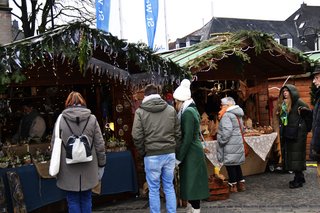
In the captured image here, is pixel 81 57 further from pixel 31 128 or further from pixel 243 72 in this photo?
pixel 243 72

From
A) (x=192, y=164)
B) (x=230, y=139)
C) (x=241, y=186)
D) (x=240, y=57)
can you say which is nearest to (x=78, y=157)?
(x=192, y=164)

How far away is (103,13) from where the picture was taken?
16125mm

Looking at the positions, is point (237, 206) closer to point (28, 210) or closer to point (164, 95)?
point (164, 95)

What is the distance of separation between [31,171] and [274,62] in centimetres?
560

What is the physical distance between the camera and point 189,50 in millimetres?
8500

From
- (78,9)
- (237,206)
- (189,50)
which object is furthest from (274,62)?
(78,9)

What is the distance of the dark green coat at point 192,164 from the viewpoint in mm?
5582

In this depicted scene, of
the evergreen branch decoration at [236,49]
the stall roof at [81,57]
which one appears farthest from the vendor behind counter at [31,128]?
the evergreen branch decoration at [236,49]

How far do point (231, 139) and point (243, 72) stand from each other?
8.27ft

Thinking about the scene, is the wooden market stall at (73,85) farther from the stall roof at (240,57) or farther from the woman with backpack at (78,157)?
the woman with backpack at (78,157)

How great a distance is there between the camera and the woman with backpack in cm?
480

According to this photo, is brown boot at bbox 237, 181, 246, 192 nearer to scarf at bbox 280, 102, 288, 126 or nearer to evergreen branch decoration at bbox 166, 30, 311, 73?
scarf at bbox 280, 102, 288, 126

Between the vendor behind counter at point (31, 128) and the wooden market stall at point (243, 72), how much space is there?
263cm

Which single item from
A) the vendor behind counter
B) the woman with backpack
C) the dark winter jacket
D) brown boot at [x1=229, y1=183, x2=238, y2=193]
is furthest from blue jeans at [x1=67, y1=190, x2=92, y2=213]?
brown boot at [x1=229, y1=183, x2=238, y2=193]
